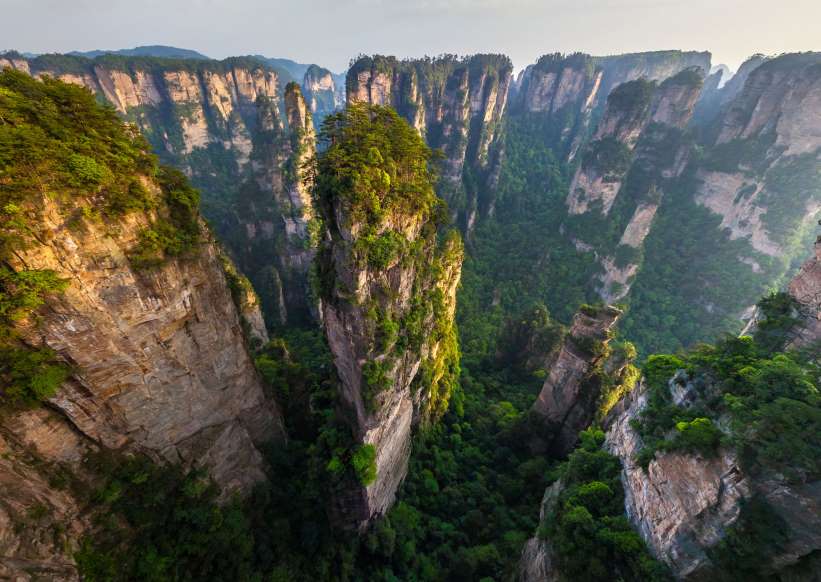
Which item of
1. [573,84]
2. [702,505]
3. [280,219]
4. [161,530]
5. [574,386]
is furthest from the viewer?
[573,84]

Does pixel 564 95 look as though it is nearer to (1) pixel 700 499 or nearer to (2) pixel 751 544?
(1) pixel 700 499

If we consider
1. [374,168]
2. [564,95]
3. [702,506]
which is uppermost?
[564,95]

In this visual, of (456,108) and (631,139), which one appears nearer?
(631,139)

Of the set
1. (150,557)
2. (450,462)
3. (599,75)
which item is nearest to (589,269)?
(450,462)

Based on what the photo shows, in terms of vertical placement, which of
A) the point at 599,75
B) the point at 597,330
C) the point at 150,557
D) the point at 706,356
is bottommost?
the point at 150,557

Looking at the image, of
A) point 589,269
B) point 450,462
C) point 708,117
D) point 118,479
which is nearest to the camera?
point 118,479

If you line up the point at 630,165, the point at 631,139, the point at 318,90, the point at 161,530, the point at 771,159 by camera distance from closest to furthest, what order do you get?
1. the point at 161,530
2. the point at 771,159
3. the point at 631,139
4. the point at 630,165
5. the point at 318,90

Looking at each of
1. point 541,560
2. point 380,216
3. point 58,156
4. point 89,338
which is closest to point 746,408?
point 541,560

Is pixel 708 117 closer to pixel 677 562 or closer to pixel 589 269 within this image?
pixel 589 269
